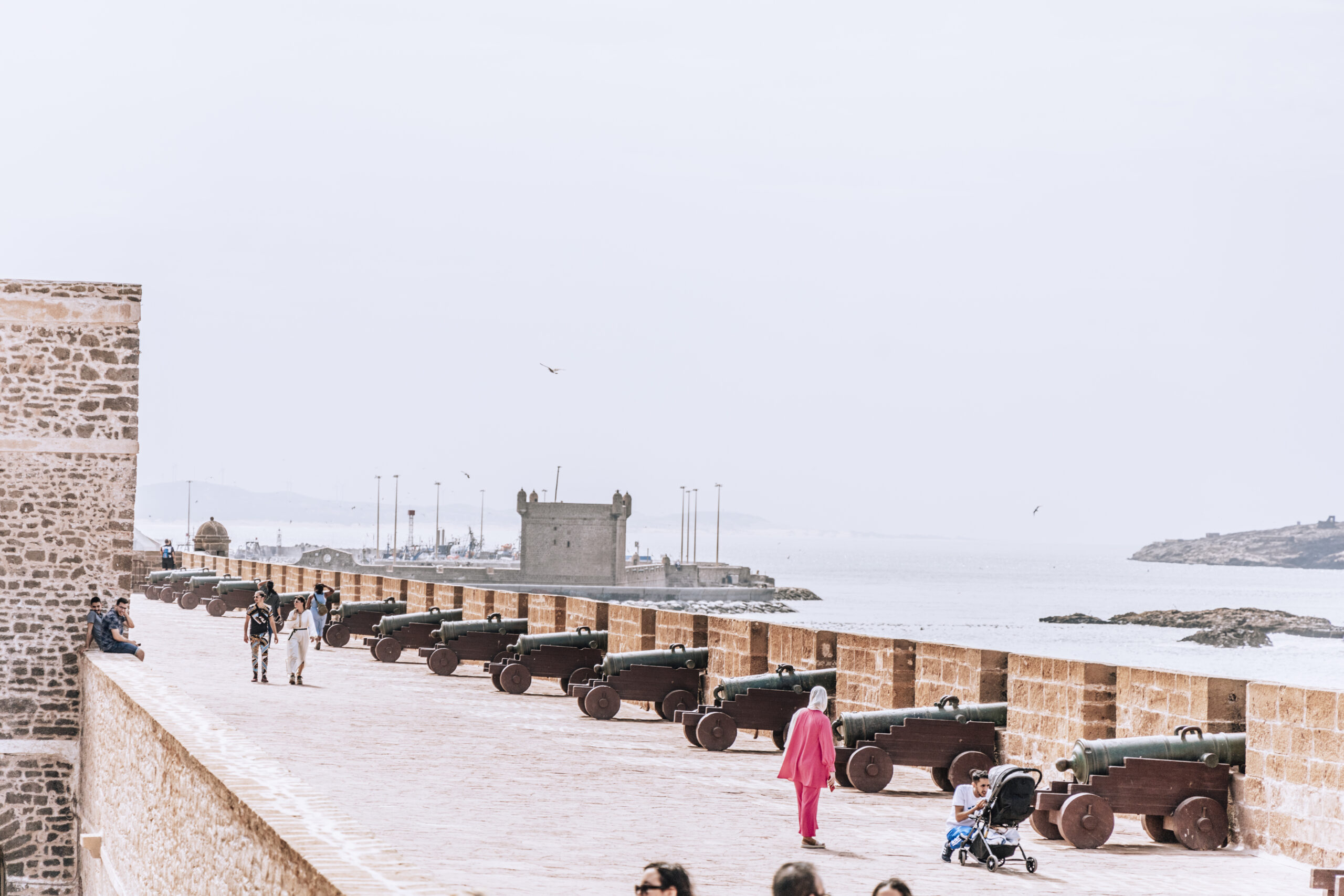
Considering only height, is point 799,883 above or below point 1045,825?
above

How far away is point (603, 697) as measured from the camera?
1448 centimetres

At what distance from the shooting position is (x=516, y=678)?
16.9 metres

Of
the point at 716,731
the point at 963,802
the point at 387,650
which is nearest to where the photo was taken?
the point at 963,802

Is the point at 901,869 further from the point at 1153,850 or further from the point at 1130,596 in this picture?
the point at 1130,596

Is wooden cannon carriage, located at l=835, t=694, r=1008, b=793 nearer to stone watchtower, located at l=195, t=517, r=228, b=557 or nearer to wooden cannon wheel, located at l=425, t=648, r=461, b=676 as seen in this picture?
wooden cannon wheel, located at l=425, t=648, r=461, b=676

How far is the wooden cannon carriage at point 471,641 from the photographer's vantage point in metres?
18.8

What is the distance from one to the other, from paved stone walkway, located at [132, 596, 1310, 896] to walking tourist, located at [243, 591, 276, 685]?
140 centimetres

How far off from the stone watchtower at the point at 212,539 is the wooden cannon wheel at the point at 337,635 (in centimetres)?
2826

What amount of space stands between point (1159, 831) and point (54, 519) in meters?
12.7

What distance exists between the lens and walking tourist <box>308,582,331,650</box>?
21953 mm

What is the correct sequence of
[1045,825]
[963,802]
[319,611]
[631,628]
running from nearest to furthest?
[963,802] < [1045,825] < [631,628] < [319,611]

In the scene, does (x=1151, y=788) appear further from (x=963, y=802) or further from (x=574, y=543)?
(x=574, y=543)

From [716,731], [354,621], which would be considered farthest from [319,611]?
[716,731]

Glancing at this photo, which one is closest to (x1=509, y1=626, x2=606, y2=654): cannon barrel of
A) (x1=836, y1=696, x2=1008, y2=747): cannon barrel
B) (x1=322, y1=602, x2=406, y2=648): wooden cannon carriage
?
(x1=322, y1=602, x2=406, y2=648): wooden cannon carriage
